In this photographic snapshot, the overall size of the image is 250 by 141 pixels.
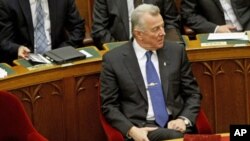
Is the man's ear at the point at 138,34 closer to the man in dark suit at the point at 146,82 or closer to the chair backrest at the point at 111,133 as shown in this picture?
the man in dark suit at the point at 146,82

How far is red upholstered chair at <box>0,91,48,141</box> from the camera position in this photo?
2.53m

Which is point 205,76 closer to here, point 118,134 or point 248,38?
point 248,38

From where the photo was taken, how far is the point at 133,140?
2723mm

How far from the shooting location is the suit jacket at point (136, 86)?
9.11ft

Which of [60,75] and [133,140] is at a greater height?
[60,75]

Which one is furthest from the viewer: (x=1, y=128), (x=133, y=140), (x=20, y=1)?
(x=20, y=1)

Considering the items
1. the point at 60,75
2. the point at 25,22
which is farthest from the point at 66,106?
the point at 25,22

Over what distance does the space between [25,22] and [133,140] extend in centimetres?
111

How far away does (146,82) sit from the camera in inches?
111

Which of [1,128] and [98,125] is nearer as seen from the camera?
[1,128]

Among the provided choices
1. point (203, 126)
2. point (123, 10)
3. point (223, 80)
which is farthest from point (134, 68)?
point (123, 10)

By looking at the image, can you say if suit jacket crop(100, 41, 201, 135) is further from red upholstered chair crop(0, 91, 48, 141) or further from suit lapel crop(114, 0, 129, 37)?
suit lapel crop(114, 0, 129, 37)

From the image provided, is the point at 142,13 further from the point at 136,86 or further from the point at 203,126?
the point at 203,126

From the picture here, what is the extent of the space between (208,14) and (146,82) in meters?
1.09
